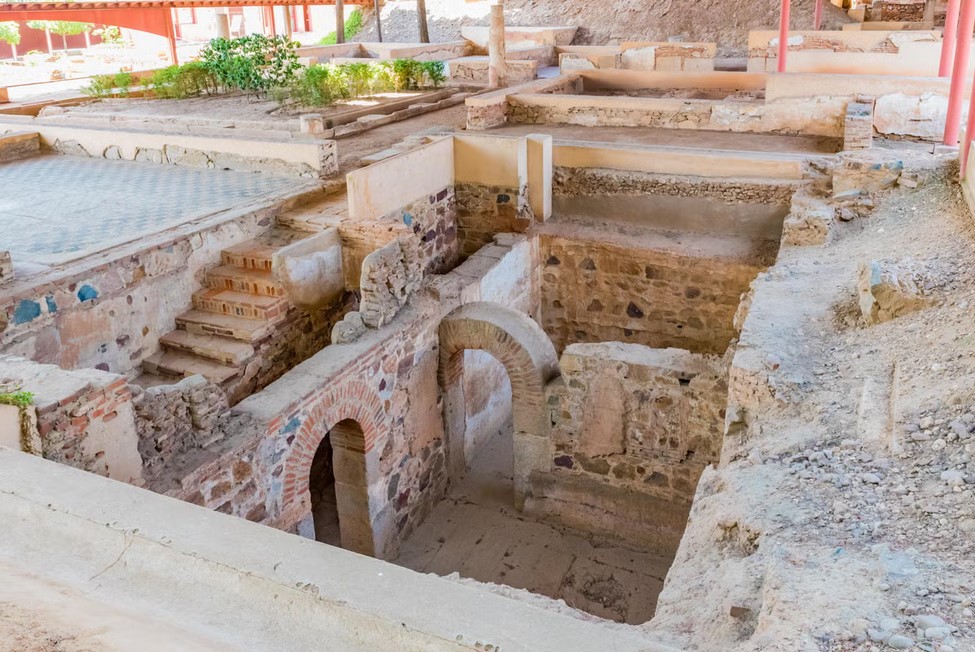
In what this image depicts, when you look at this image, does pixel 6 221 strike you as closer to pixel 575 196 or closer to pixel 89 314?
pixel 89 314

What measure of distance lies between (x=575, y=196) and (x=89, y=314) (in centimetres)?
546

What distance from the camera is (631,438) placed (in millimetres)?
6605

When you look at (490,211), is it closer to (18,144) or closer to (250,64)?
(18,144)

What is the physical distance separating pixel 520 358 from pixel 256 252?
2498 mm

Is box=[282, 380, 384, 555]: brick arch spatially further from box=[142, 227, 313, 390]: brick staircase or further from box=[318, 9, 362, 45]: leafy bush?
box=[318, 9, 362, 45]: leafy bush

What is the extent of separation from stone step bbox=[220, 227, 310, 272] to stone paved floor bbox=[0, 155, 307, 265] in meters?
0.46

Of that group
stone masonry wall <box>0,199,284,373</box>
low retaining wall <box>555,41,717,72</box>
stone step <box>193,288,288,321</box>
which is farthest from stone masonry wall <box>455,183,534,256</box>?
low retaining wall <box>555,41,717,72</box>

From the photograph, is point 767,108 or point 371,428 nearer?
point 371,428

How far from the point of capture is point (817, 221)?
22.7 feet

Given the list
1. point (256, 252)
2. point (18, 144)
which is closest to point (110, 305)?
point (256, 252)

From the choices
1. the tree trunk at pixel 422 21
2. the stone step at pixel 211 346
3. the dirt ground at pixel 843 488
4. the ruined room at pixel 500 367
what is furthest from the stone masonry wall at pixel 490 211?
the tree trunk at pixel 422 21

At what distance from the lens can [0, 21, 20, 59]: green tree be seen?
25031 mm

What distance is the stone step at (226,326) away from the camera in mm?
6656

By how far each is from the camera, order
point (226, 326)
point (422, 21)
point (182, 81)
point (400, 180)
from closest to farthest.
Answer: point (226, 326) → point (400, 180) → point (182, 81) → point (422, 21)
